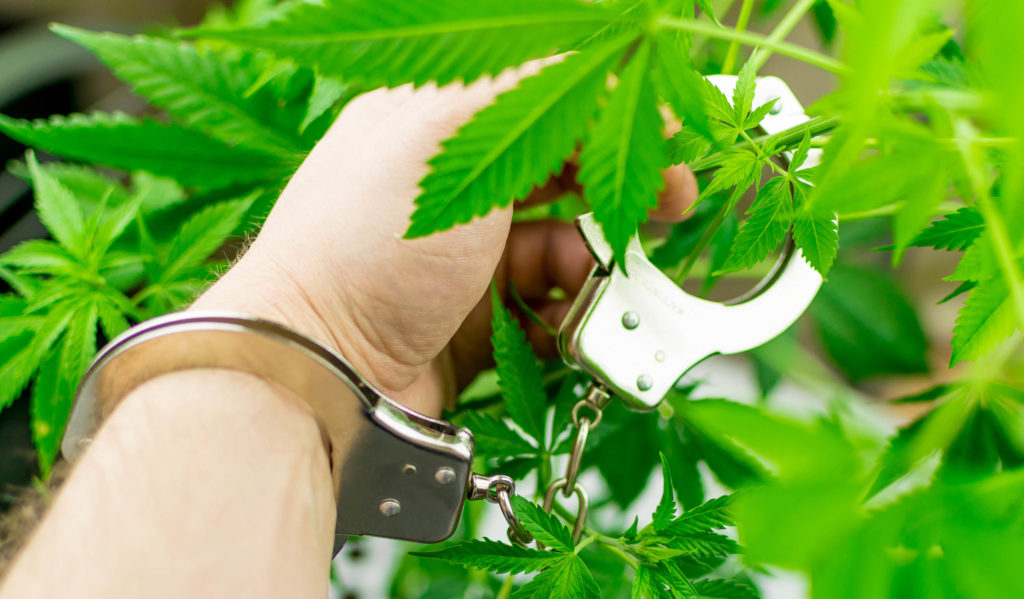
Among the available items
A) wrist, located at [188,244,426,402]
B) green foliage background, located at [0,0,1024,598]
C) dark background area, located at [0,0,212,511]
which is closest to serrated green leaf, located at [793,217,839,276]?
green foliage background, located at [0,0,1024,598]

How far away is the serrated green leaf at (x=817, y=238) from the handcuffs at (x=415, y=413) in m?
0.08

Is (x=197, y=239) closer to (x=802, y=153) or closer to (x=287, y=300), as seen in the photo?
(x=287, y=300)

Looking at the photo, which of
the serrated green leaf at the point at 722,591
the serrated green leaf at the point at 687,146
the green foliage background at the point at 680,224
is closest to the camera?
the green foliage background at the point at 680,224

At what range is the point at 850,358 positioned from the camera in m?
0.58

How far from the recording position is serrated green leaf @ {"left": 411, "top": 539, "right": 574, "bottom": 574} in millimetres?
307

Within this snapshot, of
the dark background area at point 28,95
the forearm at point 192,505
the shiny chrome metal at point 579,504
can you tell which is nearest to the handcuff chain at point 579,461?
the shiny chrome metal at point 579,504

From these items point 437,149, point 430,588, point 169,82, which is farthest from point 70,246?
point 430,588

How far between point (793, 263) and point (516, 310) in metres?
0.29

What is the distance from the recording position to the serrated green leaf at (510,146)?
0.60ft

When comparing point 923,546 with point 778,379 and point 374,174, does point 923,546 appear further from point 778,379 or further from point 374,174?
point 778,379

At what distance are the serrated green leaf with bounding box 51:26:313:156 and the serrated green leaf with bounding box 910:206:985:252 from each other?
34cm

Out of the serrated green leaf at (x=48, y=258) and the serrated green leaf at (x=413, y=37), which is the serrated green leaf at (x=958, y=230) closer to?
the serrated green leaf at (x=413, y=37)

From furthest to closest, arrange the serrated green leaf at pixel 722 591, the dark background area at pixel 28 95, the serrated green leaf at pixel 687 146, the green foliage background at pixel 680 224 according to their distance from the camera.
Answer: the dark background area at pixel 28 95 < the serrated green leaf at pixel 722 591 < the serrated green leaf at pixel 687 146 < the green foliage background at pixel 680 224

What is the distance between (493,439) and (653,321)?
112 mm
